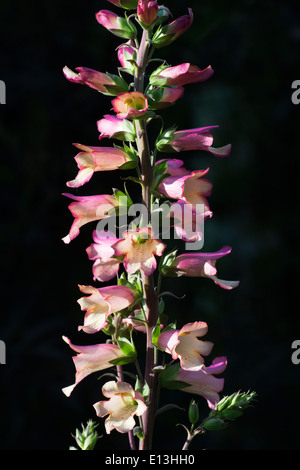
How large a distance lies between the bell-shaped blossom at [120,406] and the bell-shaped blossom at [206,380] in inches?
3.0

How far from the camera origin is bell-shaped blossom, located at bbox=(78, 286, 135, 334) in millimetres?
852

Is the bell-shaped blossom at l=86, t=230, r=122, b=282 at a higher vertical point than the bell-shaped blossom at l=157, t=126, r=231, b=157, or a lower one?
lower

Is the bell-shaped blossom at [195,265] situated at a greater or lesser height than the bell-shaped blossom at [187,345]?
greater

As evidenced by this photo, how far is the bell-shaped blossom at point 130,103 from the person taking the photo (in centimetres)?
82

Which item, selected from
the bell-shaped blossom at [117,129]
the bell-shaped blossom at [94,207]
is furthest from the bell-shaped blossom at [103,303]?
the bell-shaped blossom at [117,129]

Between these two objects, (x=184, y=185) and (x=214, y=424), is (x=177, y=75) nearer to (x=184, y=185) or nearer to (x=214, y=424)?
(x=184, y=185)

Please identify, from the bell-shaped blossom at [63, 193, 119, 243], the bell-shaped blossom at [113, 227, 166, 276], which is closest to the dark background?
the bell-shaped blossom at [63, 193, 119, 243]

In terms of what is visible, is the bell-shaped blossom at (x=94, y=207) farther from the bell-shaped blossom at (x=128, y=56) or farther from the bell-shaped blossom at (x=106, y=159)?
the bell-shaped blossom at (x=128, y=56)

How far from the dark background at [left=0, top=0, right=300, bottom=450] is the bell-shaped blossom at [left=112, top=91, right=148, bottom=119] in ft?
3.67

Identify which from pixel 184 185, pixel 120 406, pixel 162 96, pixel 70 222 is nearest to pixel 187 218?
pixel 184 185

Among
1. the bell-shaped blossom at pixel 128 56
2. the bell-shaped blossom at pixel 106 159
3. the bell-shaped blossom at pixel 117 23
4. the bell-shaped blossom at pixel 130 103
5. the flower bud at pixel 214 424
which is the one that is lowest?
the flower bud at pixel 214 424

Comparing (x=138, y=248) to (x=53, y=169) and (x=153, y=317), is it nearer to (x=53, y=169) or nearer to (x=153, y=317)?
(x=153, y=317)

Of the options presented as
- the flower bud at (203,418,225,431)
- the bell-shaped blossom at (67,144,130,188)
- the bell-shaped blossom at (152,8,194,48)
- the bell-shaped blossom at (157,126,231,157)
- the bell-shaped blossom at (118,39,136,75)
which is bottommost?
the flower bud at (203,418,225,431)

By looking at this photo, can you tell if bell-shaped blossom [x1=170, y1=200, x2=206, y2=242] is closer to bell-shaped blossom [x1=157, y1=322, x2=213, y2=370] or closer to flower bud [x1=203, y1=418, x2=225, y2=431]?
bell-shaped blossom [x1=157, y1=322, x2=213, y2=370]
